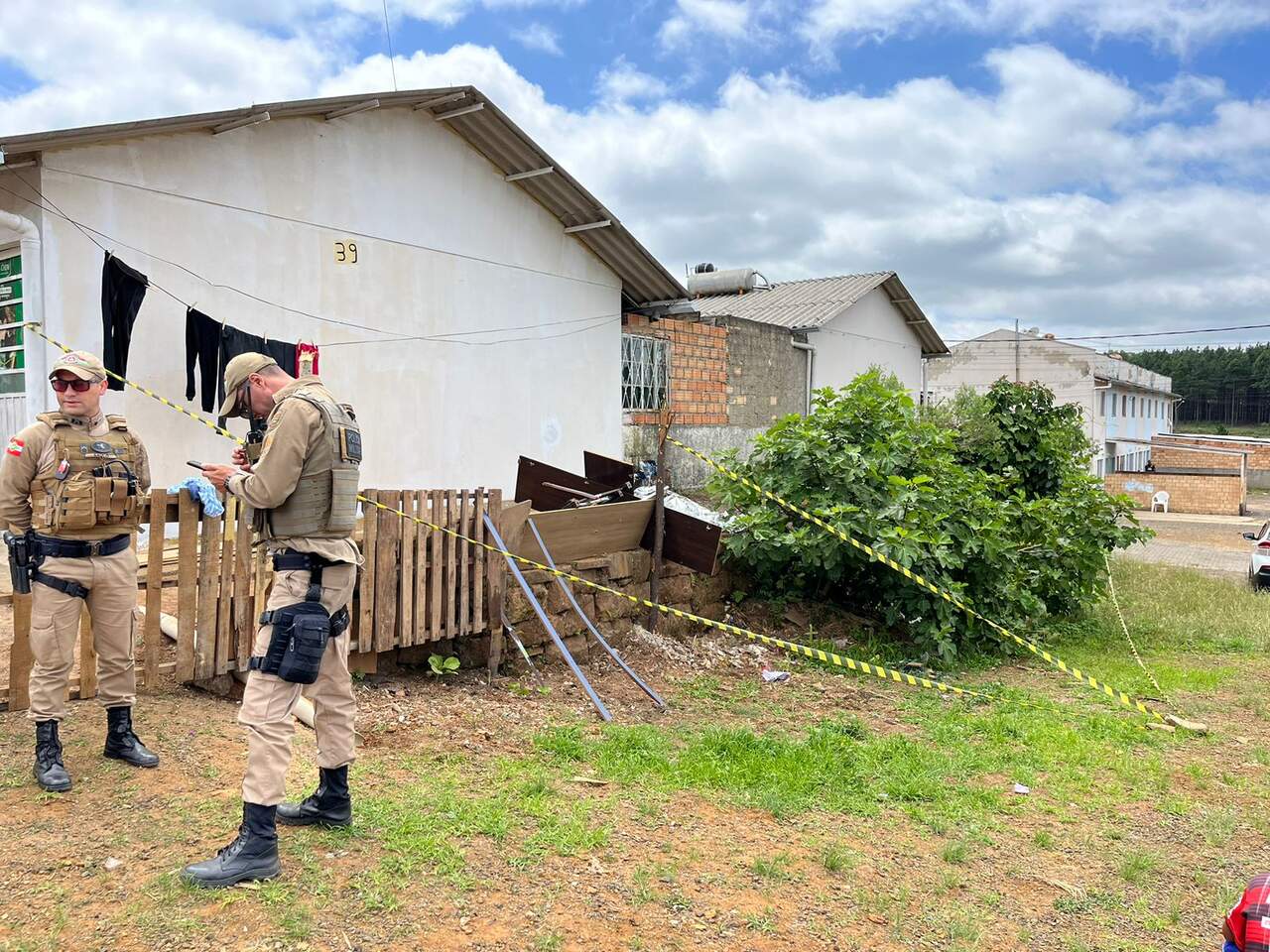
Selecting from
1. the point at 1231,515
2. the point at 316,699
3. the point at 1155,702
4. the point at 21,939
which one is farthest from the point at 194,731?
the point at 1231,515

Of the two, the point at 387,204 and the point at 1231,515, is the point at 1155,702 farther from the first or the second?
the point at 1231,515

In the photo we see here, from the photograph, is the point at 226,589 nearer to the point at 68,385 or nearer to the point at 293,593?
the point at 68,385

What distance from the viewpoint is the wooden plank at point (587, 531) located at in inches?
265

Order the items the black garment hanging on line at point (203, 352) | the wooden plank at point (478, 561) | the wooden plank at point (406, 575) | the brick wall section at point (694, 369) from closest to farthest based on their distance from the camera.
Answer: the wooden plank at point (406, 575) → the wooden plank at point (478, 561) → the black garment hanging on line at point (203, 352) → the brick wall section at point (694, 369)

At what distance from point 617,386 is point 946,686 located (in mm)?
7432

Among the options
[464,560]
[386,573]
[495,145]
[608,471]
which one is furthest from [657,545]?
[495,145]

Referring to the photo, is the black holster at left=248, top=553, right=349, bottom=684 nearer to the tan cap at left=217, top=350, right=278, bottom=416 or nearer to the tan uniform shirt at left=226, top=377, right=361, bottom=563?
the tan uniform shirt at left=226, top=377, right=361, bottom=563

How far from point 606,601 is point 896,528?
250cm

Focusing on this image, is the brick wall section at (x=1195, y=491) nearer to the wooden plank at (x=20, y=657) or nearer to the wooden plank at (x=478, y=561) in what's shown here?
the wooden plank at (x=478, y=561)

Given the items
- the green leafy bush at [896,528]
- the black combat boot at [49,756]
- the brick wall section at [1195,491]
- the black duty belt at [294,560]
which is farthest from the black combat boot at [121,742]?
the brick wall section at [1195,491]

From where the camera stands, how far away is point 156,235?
26.7 feet

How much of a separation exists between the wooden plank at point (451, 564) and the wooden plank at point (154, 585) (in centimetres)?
178

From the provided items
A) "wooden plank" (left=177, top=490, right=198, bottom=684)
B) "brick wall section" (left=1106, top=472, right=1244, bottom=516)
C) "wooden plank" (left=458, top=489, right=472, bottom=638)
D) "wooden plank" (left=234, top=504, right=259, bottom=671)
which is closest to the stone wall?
"wooden plank" (left=458, top=489, right=472, bottom=638)

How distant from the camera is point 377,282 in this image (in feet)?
33.1
